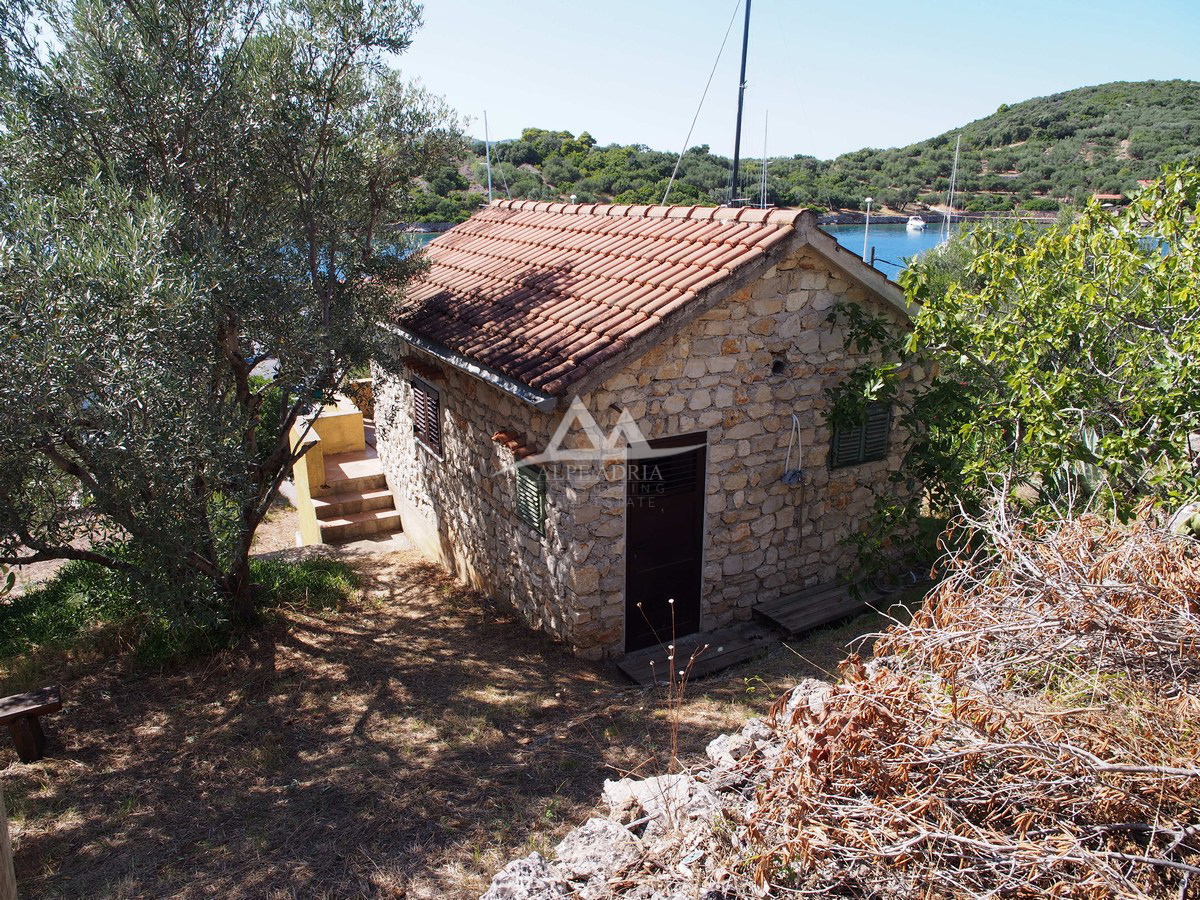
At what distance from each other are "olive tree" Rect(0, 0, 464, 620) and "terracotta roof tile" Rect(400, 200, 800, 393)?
3.52 ft

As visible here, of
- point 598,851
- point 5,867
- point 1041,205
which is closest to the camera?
point 598,851

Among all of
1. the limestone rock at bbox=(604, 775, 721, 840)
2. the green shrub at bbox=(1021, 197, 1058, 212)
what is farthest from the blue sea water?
the limestone rock at bbox=(604, 775, 721, 840)

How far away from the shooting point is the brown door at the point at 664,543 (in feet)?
23.3

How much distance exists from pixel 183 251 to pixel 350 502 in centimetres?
560

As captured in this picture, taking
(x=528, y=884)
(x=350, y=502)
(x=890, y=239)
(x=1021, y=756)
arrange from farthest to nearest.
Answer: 1. (x=890, y=239)
2. (x=350, y=502)
3. (x=528, y=884)
4. (x=1021, y=756)

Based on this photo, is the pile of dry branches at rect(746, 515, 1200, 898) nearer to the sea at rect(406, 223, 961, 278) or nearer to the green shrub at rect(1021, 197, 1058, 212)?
the sea at rect(406, 223, 961, 278)

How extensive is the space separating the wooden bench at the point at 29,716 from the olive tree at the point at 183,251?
1037mm

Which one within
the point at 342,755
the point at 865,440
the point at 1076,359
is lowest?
the point at 342,755

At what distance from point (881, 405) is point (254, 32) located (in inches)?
263

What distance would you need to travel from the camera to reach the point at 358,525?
36.3 ft

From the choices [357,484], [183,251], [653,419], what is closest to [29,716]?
[183,251]

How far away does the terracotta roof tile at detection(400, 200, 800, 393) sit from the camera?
6496 mm

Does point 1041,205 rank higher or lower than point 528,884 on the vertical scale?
higher

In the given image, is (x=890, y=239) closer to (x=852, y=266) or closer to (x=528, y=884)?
(x=852, y=266)
